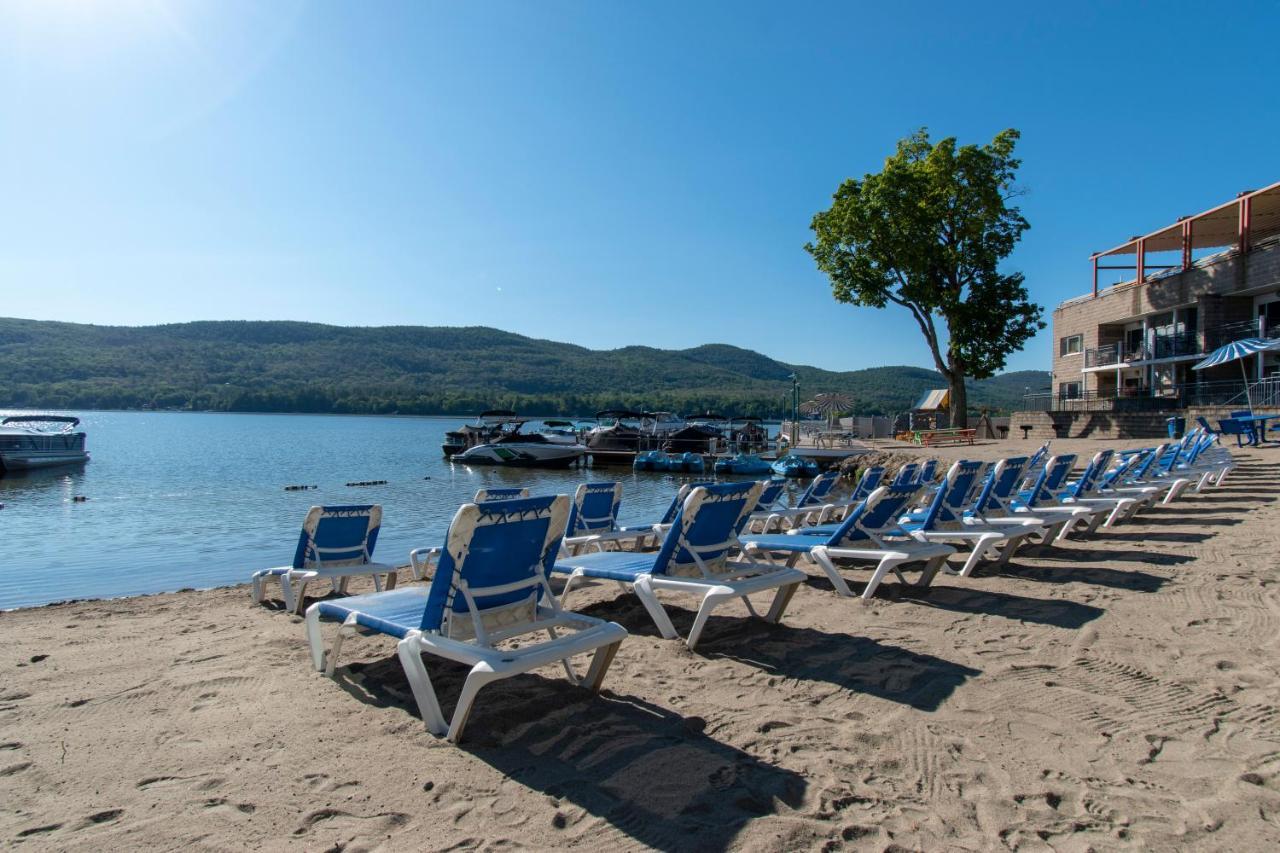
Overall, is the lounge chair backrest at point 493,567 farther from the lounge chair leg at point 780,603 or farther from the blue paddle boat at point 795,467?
the blue paddle boat at point 795,467

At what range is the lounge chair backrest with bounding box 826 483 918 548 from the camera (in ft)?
20.4

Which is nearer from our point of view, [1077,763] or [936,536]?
[1077,763]

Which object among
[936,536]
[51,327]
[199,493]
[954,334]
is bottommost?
[199,493]

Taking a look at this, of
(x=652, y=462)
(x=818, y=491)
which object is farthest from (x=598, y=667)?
(x=652, y=462)

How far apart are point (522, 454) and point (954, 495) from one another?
38225 millimetres

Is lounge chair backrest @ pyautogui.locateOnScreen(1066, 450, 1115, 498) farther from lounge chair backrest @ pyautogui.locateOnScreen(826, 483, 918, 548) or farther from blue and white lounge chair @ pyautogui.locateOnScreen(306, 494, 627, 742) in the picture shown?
blue and white lounge chair @ pyautogui.locateOnScreen(306, 494, 627, 742)

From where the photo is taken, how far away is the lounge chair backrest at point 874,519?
6.23 m

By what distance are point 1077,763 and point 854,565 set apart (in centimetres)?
483

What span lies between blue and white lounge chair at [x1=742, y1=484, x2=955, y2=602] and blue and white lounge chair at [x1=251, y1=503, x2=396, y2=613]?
3.20 m

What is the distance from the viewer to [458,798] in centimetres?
286

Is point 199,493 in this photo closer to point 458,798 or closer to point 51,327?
point 458,798

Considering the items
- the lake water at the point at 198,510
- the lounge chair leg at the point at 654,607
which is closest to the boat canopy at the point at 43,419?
the lake water at the point at 198,510

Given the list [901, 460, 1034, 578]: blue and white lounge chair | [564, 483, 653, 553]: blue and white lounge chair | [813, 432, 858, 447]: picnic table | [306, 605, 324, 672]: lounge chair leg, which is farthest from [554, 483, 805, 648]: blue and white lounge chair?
[813, 432, 858, 447]: picnic table

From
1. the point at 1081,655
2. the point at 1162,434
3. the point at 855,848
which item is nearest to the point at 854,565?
the point at 1081,655
